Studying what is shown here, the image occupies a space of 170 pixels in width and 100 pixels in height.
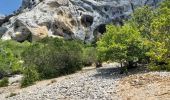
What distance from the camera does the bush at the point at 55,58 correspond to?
2037 inches

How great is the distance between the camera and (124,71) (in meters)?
42.3

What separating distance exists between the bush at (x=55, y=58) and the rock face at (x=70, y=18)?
37804mm

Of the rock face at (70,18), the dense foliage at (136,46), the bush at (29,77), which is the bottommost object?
the bush at (29,77)

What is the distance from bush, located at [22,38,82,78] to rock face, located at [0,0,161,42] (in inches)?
1488

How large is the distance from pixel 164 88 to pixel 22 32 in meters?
68.1

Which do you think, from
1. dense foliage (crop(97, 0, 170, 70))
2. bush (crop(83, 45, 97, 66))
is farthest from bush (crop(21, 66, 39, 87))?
bush (crop(83, 45, 97, 66))

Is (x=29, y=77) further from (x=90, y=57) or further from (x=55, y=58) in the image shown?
(x=90, y=57)

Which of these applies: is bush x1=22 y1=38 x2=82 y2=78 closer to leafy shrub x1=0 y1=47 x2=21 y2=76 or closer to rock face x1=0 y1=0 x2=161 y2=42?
leafy shrub x1=0 y1=47 x2=21 y2=76

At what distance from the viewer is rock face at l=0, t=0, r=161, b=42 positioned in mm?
94250

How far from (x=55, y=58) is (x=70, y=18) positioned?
44.4m

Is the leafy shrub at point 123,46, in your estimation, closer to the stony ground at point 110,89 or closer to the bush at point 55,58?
the stony ground at point 110,89

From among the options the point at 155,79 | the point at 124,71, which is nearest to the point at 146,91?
the point at 155,79

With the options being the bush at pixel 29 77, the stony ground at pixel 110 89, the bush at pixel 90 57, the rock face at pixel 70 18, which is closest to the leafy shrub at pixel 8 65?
the bush at pixel 90 57

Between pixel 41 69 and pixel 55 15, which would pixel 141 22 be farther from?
pixel 55 15
